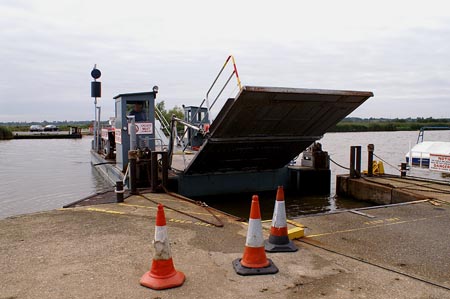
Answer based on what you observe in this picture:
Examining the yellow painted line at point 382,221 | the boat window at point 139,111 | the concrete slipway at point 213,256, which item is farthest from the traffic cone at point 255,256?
the boat window at point 139,111

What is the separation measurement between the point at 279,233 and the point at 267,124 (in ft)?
17.4

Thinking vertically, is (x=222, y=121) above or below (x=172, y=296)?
above

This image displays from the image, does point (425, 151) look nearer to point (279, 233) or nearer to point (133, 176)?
point (133, 176)

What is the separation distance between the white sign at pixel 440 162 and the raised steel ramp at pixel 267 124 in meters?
4.31

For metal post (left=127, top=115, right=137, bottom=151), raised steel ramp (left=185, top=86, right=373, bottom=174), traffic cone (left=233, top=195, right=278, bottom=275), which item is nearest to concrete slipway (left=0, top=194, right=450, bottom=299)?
traffic cone (left=233, top=195, right=278, bottom=275)

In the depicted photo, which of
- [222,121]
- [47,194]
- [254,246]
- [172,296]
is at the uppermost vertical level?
[222,121]

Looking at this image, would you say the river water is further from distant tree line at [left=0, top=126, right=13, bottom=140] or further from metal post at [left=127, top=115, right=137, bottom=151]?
distant tree line at [left=0, top=126, right=13, bottom=140]

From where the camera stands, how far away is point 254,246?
14.4 feet

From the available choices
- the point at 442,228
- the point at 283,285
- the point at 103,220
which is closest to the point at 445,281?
the point at 283,285

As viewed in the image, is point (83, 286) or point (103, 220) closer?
point (83, 286)

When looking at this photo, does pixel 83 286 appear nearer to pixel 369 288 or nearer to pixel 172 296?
pixel 172 296

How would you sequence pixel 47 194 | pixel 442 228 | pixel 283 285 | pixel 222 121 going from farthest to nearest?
pixel 47 194, pixel 222 121, pixel 442 228, pixel 283 285

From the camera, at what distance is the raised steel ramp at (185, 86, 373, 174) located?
8.83 m

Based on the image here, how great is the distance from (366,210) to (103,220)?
4892 mm
